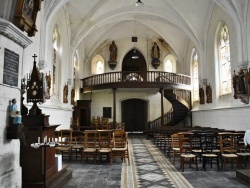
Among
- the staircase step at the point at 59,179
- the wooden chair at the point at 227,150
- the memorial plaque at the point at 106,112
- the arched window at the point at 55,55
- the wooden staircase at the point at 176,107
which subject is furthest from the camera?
the memorial plaque at the point at 106,112

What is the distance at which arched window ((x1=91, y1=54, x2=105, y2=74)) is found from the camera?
2314 cm

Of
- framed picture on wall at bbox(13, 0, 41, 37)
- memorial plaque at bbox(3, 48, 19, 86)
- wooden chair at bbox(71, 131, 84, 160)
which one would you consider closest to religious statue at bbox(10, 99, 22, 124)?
memorial plaque at bbox(3, 48, 19, 86)

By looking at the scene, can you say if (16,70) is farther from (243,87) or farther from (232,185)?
(243,87)

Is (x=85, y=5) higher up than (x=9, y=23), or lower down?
higher up

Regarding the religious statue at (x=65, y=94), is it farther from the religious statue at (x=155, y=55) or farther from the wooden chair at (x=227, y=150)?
the wooden chair at (x=227, y=150)

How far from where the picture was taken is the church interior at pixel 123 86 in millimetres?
4844

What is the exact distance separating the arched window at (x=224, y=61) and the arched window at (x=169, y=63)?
350 inches

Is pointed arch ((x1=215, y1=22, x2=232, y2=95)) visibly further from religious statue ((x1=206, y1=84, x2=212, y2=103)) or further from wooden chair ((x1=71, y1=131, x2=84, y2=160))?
wooden chair ((x1=71, y1=131, x2=84, y2=160))

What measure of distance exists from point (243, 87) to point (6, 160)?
30.0 ft

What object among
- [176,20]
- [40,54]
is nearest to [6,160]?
[40,54]

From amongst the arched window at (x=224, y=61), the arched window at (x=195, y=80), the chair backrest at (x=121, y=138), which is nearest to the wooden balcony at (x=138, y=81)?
the arched window at (x=195, y=80)

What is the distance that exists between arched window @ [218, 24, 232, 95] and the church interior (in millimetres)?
54

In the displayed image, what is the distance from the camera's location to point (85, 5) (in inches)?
615

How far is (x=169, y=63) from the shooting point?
23.3 meters
